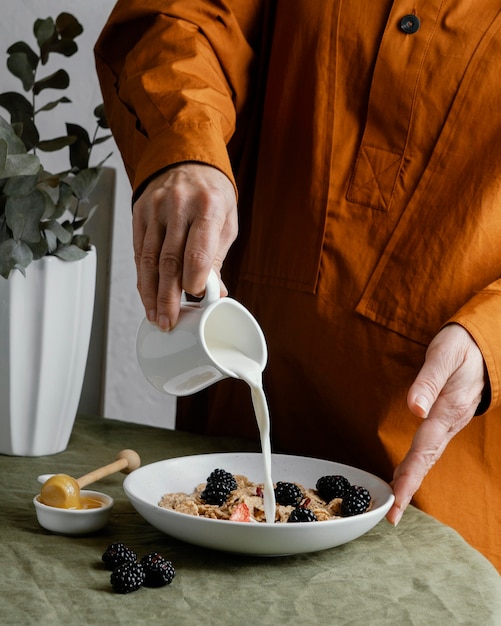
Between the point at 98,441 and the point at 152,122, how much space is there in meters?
0.44

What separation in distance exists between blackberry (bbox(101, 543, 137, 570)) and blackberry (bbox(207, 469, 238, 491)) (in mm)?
181

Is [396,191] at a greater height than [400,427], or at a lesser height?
greater

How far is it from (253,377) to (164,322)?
10 centimetres

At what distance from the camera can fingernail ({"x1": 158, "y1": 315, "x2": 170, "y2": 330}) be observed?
0.84 metres

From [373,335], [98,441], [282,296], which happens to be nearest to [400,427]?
[373,335]

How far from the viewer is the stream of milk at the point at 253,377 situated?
870mm

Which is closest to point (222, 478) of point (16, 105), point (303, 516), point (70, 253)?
point (303, 516)

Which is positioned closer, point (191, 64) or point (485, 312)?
point (485, 312)

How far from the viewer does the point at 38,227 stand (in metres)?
1.10

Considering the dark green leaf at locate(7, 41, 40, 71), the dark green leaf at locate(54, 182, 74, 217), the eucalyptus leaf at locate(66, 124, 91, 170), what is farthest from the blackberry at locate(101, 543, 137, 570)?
the dark green leaf at locate(7, 41, 40, 71)

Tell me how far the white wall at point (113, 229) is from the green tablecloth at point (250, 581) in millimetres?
819

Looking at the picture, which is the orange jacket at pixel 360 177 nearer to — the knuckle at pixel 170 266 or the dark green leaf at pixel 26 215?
the dark green leaf at pixel 26 215

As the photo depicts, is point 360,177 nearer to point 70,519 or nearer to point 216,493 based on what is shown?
point 216,493

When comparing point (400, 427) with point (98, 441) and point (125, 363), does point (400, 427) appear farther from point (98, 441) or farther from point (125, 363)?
point (125, 363)
